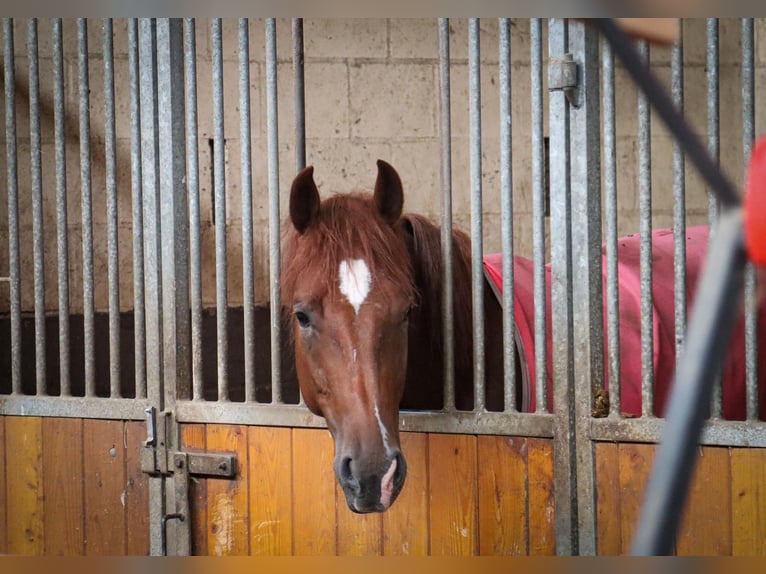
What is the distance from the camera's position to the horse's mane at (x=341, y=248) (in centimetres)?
175

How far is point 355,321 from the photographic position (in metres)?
1.70

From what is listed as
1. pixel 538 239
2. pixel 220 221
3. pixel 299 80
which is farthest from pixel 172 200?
pixel 538 239

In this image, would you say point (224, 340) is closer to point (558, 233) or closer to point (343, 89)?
point (558, 233)

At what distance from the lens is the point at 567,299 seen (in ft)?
6.27

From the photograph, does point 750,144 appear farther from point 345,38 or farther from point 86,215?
point 345,38

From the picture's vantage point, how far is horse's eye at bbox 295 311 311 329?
1.77 metres

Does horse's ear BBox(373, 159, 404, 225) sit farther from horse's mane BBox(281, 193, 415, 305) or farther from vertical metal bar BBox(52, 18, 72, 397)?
vertical metal bar BBox(52, 18, 72, 397)

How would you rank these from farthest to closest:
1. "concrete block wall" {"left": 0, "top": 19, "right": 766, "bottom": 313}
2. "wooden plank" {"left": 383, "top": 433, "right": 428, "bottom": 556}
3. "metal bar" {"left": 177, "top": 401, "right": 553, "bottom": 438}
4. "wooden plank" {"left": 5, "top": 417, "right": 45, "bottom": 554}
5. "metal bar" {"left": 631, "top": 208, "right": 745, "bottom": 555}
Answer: "concrete block wall" {"left": 0, "top": 19, "right": 766, "bottom": 313}
"wooden plank" {"left": 5, "top": 417, "right": 45, "bottom": 554}
"wooden plank" {"left": 383, "top": 433, "right": 428, "bottom": 556}
"metal bar" {"left": 177, "top": 401, "right": 553, "bottom": 438}
"metal bar" {"left": 631, "top": 208, "right": 745, "bottom": 555}

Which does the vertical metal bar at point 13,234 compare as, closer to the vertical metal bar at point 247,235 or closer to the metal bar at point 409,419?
the metal bar at point 409,419

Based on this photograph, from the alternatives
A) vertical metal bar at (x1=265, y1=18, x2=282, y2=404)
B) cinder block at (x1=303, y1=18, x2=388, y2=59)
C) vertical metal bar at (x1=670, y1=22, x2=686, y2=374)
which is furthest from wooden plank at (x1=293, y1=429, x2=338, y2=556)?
cinder block at (x1=303, y1=18, x2=388, y2=59)

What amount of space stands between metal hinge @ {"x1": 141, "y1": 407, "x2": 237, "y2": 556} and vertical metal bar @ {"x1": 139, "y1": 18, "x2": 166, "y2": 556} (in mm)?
16

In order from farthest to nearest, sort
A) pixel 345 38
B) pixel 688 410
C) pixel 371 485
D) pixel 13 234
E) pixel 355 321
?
pixel 345 38 → pixel 13 234 → pixel 355 321 → pixel 371 485 → pixel 688 410

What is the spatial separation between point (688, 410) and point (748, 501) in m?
1.67

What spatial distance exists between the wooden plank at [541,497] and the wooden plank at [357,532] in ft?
1.23
